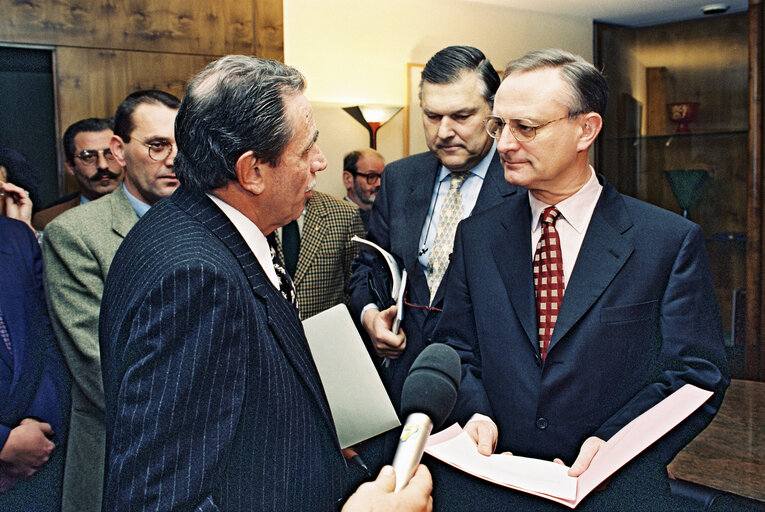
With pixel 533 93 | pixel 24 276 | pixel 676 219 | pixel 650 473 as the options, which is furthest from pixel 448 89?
pixel 24 276

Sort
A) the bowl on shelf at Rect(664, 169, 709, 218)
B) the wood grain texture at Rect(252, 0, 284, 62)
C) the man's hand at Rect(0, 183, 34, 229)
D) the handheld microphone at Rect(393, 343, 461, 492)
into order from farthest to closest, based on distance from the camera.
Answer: the bowl on shelf at Rect(664, 169, 709, 218) < the wood grain texture at Rect(252, 0, 284, 62) < the man's hand at Rect(0, 183, 34, 229) < the handheld microphone at Rect(393, 343, 461, 492)

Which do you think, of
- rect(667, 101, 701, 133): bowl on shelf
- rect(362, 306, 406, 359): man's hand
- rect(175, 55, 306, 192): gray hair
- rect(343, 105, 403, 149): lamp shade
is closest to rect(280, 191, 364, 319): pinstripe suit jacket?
rect(362, 306, 406, 359): man's hand

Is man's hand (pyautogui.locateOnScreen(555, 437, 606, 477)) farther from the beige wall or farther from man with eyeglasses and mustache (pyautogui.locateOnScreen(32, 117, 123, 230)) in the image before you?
the beige wall

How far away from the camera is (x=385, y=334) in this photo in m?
2.14

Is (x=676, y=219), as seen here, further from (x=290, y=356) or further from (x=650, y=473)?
(x=290, y=356)

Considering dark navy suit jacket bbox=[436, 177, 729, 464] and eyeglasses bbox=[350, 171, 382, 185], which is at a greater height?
eyeglasses bbox=[350, 171, 382, 185]

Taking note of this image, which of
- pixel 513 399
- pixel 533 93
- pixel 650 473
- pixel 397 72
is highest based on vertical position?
pixel 397 72

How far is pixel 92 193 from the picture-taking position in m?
3.11

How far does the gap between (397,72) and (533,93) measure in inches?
145

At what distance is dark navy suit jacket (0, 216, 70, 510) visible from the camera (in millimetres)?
2150

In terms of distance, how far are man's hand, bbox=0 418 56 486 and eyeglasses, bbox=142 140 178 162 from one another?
100cm

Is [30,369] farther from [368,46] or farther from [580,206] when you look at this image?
[368,46]

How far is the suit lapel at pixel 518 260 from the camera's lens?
1591 millimetres

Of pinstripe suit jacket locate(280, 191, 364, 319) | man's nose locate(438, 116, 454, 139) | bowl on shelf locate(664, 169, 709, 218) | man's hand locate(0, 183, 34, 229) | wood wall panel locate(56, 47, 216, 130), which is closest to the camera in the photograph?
man's nose locate(438, 116, 454, 139)
